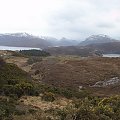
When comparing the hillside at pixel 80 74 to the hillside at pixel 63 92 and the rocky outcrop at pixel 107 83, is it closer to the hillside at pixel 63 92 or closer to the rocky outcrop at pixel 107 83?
the hillside at pixel 63 92

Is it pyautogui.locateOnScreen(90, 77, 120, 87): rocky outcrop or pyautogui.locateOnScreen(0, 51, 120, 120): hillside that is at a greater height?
pyautogui.locateOnScreen(0, 51, 120, 120): hillside

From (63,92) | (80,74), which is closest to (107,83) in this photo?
(80,74)

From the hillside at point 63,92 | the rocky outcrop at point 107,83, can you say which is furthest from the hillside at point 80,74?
the rocky outcrop at point 107,83

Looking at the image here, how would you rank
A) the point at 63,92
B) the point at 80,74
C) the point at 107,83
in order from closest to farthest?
the point at 63,92, the point at 107,83, the point at 80,74

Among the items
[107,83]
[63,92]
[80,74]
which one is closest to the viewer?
[63,92]

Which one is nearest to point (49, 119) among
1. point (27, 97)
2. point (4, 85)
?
point (27, 97)

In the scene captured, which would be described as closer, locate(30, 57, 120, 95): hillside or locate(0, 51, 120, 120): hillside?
locate(0, 51, 120, 120): hillside

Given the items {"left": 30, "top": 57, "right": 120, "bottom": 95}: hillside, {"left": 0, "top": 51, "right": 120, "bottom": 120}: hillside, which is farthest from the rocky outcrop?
{"left": 30, "top": 57, "right": 120, "bottom": 95}: hillside

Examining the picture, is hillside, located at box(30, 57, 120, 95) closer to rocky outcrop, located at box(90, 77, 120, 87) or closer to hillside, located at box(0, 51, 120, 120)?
hillside, located at box(0, 51, 120, 120)

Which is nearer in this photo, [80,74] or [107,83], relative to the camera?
[107,83]

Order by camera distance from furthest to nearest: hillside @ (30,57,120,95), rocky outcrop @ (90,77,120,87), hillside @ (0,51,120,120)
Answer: rocky outcrop @ (90,77,120,87) → hillside @ (30,57,120,95) → hillside @ (0,51,120,120)

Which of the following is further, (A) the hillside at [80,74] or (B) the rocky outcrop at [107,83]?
(B) the rocky outcrop at [107,83]

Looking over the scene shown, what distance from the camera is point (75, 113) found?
52.3ft

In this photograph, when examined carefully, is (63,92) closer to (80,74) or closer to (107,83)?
(107,83)
